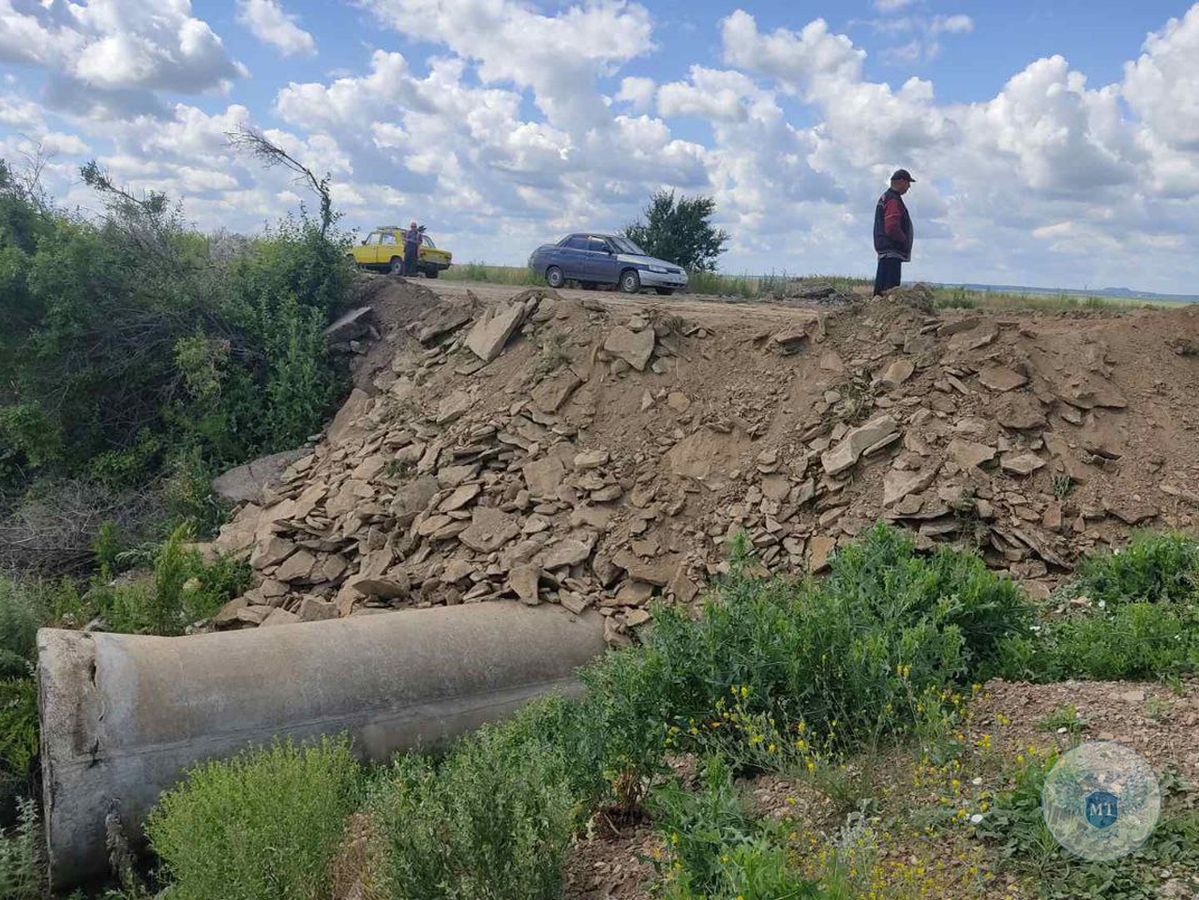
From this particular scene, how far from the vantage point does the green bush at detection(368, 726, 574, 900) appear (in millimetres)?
3604

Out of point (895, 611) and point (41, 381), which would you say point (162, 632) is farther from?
point (41, 381)

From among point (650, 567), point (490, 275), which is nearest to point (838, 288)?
point (490, 275)

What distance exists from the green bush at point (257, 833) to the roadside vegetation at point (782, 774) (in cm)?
1

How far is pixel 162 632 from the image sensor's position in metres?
7.56

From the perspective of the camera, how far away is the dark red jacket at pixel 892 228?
10.1 metres

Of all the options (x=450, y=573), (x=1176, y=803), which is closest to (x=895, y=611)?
(x=1176, y=803)

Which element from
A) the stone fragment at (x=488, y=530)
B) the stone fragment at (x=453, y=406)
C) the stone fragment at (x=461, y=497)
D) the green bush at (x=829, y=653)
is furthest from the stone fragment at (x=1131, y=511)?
the stone fragment at (x=453, y=406)

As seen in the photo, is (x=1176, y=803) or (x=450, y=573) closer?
(x=1176, y=803)

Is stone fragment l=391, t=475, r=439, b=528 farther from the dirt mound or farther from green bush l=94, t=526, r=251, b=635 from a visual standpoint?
green bush l=94, t=526, r=251, b=635

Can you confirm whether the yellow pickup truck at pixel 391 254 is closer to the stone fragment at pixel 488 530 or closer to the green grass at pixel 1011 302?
the green grass at pixel 1011 302

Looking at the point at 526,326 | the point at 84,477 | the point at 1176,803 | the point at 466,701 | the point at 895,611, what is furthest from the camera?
the point at 84,477

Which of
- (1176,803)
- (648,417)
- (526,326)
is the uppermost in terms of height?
(526,326)

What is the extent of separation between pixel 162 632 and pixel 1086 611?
665 cm

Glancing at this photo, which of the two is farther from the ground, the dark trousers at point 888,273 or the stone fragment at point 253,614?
the dark trousers at point 888,273
